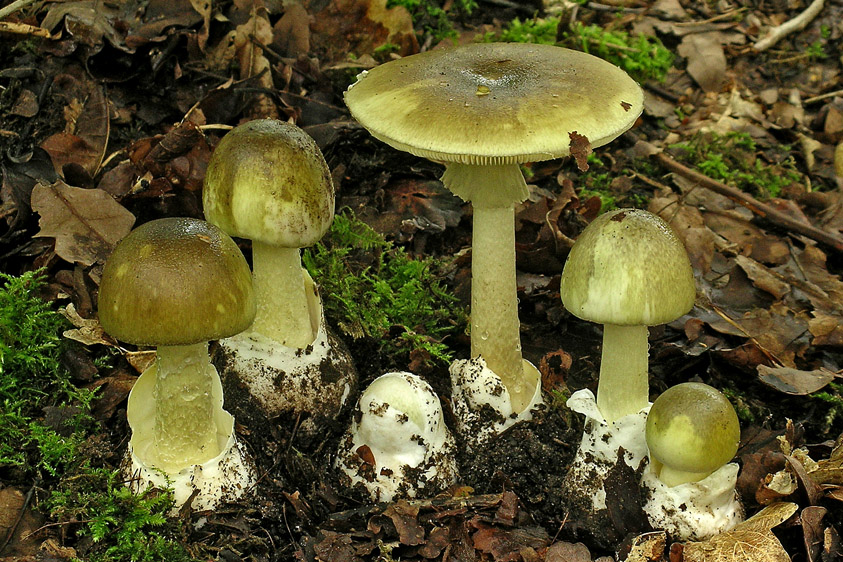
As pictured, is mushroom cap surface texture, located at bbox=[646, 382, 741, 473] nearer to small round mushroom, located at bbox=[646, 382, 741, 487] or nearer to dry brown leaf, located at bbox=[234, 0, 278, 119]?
small round mushroom, located at bbox=[646, 382, 741, 487]

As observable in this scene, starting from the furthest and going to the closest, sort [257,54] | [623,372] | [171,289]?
[257,54], [623,372], [171,289]

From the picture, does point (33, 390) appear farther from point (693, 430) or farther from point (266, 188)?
point (693, 430)

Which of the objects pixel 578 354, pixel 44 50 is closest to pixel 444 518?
pixel 578 354

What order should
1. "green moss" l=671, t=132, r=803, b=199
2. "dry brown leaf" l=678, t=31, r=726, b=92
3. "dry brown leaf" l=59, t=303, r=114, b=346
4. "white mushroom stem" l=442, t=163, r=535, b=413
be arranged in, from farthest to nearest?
"dry brown leaf" l=678, t=31, r=726, b=92 < "green moss" l=671, t=132, r=803, b=199 < "dry brown leaf" l=59, t=303, r=114, b=346 < "white mushroom stem" l=442, t=163, r=535, b=413

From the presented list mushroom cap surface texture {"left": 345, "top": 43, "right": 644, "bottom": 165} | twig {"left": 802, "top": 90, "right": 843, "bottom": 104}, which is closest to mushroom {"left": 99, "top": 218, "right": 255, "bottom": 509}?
mushroom cap surface texture {"left": 345, "top": 43, "right": 644, "bottom": 165}

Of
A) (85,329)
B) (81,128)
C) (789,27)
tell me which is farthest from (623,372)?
(789,27)

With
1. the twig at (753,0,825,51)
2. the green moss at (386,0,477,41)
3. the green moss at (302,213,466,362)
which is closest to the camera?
the green moss at (302,213,466,362)

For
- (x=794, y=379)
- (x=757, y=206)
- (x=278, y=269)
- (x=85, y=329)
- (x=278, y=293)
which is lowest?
(x=794, y=379)
